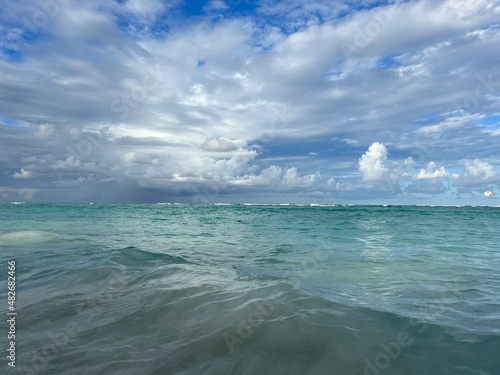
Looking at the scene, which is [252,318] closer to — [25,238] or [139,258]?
[139,258]

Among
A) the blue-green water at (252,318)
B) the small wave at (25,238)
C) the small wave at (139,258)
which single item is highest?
the blue-green water at (252,318)

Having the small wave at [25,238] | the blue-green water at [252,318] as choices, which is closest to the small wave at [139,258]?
the blue-green water at [252,318]

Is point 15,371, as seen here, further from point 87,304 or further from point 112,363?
point 87,304

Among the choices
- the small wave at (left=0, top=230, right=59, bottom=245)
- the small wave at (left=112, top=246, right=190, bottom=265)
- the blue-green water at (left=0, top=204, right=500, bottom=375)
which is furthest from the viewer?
the small wave at (left=0, top=230, right=59, bottom=245)

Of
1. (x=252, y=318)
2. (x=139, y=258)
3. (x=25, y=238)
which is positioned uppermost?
(x=252, y=318)

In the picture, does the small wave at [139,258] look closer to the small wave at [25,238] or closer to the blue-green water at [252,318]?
the blue-green water at [252,318]

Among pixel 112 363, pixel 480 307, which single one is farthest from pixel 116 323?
pixel 480 307

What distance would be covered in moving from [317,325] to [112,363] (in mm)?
4067

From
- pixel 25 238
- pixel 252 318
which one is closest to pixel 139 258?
pixel 252 318

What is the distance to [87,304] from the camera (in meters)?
8.52

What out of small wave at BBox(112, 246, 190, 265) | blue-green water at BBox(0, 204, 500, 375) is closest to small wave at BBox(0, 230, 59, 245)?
blue-green water at BBox(0, 204, 500, 375)

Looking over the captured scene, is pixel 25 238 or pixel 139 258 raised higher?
pixel 139 258

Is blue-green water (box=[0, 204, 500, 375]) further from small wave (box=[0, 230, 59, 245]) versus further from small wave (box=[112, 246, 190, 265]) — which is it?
small wave (box=[0, 230, 59, 245])

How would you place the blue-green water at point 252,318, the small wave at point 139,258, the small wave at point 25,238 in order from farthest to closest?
the small wave at point 25,238 < the small wave at point 139,258 < the blue-green water at point 252,318
